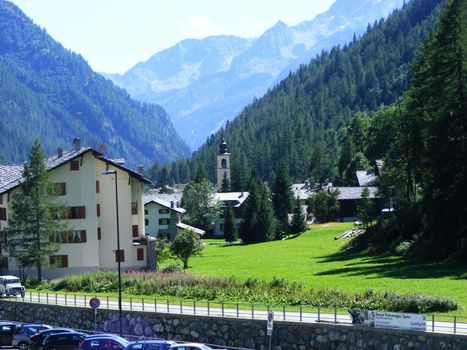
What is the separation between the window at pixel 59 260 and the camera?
8700cm

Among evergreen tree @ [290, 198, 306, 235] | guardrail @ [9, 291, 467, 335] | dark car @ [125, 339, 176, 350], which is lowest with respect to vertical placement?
dark car @ [125, 339, 176, 350]

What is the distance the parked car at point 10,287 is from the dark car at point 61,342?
877 inches

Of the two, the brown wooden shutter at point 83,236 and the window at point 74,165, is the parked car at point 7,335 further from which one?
the window at point 74,165

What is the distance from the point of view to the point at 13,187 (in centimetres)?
8612

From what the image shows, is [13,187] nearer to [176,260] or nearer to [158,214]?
[176,260]

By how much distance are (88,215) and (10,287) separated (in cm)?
2053

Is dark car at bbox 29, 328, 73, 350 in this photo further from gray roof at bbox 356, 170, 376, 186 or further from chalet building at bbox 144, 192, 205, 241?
gray roof at bbox 356, 170, 376, 186

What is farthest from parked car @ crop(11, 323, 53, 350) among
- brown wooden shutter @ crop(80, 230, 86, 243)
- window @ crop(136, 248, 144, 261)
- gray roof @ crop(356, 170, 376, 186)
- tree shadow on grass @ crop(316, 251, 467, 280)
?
gray roof @ crop(356, 170, 376, 186)

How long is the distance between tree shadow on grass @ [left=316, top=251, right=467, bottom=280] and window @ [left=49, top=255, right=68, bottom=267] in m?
26.6

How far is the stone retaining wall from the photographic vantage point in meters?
39.7

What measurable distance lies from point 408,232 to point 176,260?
114 ft

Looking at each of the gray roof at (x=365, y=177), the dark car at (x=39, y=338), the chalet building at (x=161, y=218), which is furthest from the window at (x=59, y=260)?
the gray roof at (x=365, y=177)

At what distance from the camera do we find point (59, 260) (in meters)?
87.6

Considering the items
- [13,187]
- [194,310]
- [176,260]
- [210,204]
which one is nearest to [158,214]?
[210,204]
